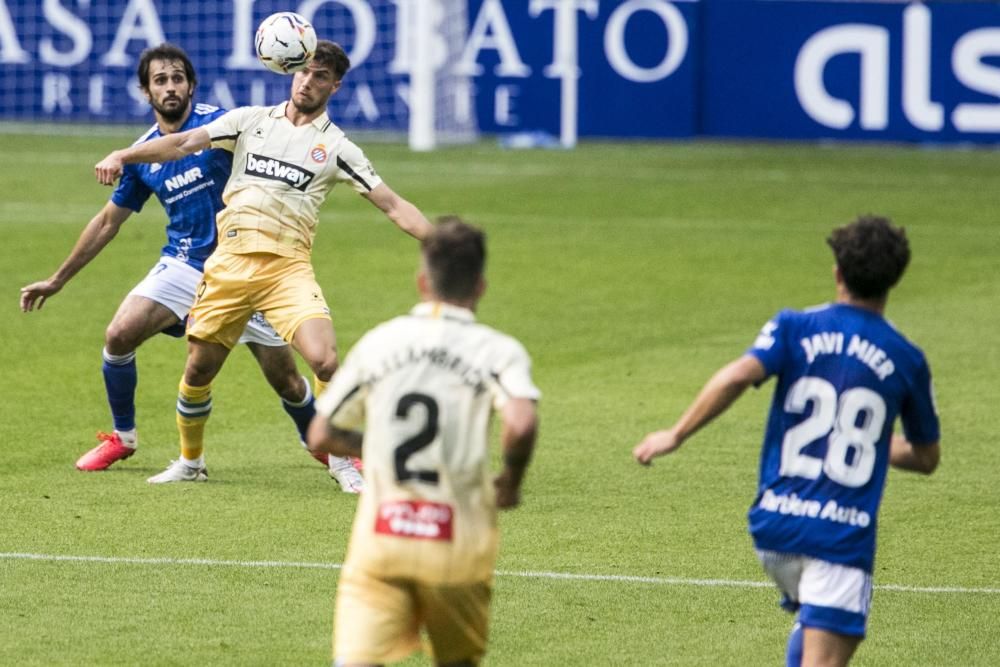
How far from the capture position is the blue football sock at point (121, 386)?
984cm

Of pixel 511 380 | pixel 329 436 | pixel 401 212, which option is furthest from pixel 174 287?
pixel 511 380

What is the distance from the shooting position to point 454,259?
504 centimetres

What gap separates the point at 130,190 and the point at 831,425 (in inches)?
210

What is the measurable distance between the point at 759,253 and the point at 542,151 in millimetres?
9632

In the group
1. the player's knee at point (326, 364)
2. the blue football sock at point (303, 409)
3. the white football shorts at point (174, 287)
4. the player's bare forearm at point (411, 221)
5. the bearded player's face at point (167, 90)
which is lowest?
the blue football sock at point (303, 409)

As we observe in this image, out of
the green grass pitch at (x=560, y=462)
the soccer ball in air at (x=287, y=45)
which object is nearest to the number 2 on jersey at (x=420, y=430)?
the green grass pitch at (x=560, y=462)

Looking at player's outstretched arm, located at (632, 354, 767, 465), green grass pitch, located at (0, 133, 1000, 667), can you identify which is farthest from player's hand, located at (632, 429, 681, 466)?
green grass pitch, located at (0, 133, 1000, 667)

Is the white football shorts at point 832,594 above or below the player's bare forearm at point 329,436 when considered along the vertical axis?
below

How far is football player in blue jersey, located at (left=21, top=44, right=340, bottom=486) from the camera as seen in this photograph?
9.57m

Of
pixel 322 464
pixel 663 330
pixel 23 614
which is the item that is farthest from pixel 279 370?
pixel 663 330

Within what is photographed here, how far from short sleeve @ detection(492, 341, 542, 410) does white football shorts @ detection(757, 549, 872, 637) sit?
3.25 feet

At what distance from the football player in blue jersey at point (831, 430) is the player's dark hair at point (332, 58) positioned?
13.3ft

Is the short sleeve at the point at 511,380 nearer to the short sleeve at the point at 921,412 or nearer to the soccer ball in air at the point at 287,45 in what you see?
the short sleeve at the point at 921,412

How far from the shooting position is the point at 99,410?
37.7 feet
